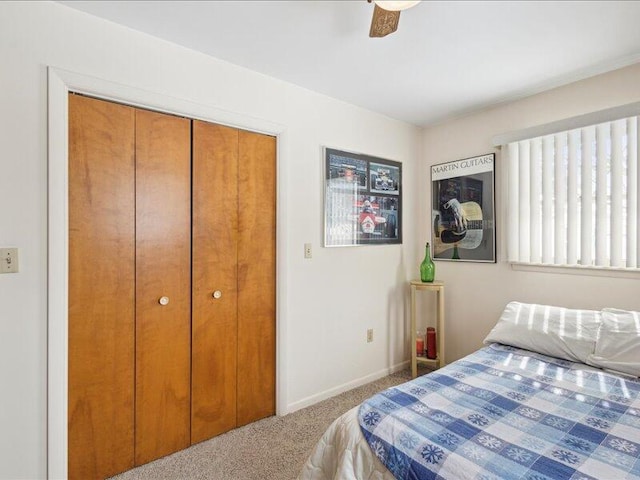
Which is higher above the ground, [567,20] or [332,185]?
[567,20]

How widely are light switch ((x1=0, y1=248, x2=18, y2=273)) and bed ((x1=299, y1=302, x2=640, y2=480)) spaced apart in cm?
160

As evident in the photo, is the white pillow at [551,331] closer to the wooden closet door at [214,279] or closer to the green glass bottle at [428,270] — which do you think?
the green glass bottle at [428,270]

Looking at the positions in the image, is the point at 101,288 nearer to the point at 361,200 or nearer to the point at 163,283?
the point at 163,283

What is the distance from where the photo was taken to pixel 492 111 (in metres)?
2.88

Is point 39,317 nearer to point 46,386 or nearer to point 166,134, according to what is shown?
point 46,386

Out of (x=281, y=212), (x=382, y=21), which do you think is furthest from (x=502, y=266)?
(x=382, y=21)

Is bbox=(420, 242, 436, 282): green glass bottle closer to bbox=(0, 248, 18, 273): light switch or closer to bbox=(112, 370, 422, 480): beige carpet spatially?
bbox=(112, 370, 422, 480): beige carpet

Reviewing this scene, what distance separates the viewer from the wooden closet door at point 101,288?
5.55ft

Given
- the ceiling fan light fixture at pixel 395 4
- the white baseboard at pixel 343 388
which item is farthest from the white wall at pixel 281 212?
the ceiling fan light fixture at pixel 395 4

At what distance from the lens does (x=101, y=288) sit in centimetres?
177

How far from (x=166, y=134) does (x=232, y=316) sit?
47.7 inches

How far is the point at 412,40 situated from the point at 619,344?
2.07 meters

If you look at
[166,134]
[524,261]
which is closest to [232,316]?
[166,134]

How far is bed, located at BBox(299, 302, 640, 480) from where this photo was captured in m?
1.11
